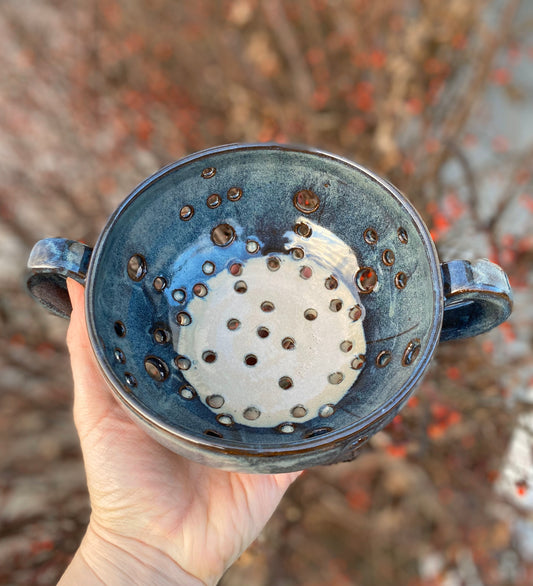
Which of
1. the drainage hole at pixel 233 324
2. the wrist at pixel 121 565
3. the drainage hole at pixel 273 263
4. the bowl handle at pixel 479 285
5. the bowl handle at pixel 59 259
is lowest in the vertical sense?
the wrist at pixel 121 565

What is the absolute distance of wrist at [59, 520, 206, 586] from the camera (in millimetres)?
1763

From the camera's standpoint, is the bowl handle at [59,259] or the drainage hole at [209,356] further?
the drainage hole at [209,356]

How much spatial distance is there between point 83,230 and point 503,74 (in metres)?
3.57

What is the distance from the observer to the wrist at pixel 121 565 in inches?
69.4

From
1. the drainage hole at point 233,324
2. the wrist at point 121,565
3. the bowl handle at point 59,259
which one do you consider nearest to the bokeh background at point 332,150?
the wrist at point 121,565

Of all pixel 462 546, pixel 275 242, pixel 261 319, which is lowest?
pixel 462 546

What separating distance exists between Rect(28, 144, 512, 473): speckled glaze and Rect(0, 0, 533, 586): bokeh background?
0.78 metres

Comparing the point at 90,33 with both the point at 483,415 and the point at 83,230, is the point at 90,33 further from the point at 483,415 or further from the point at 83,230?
the point at 483,415

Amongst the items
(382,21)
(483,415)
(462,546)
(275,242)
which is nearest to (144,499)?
(275,242)

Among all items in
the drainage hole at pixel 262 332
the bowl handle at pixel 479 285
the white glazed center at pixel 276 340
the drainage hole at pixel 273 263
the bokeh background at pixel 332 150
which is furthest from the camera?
the bokeh background at pixel 332 150

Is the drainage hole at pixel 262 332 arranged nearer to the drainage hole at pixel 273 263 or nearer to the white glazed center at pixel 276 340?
the white glazed center at pixel 276 340

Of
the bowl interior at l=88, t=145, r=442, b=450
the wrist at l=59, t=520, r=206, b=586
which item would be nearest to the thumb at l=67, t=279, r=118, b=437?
the bowl interior at l=88, t=145, r=442, b=450

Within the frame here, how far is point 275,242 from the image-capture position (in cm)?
198

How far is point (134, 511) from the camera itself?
179cm
